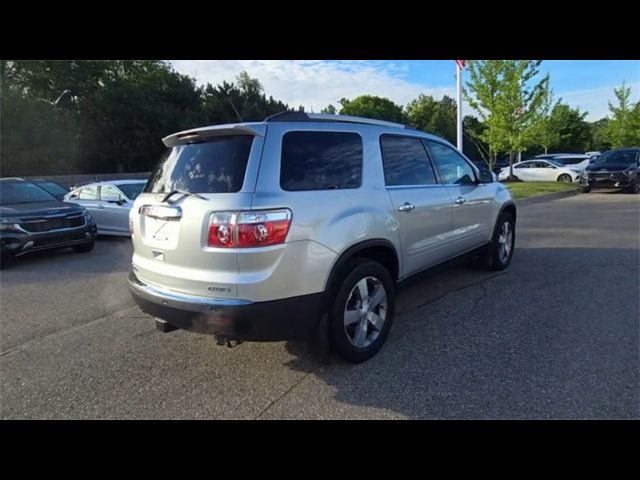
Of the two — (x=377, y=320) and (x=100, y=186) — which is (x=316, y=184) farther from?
(x=100, y=186)

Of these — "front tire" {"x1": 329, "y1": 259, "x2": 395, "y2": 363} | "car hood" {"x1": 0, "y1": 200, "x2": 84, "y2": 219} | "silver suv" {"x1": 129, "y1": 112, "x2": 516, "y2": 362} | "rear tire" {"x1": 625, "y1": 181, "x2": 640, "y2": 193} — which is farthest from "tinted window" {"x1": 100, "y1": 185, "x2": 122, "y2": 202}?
"rear tire" {"x1": 625, "y1": 181, "x2": 640, "y2": 193}

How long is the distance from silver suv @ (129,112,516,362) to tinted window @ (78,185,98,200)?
7394 mm

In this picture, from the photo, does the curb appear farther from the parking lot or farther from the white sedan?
the parking lot

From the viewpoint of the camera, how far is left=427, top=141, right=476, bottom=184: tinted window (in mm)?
4510

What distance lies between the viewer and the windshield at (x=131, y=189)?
9378 millimetres

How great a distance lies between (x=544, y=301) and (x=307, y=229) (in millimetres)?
3191

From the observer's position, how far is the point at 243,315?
2.65 metres

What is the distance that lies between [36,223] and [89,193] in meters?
2.91

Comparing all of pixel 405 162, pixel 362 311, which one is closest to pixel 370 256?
pixel 362 311

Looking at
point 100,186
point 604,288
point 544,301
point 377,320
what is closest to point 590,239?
point 604,288

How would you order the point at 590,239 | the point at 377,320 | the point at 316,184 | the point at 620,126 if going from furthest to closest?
the point at 620,126, the point at 590,239, the point at 377,320, the point at 316,184

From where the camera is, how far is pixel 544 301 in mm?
4523

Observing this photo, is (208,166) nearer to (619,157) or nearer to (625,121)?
(619,157)

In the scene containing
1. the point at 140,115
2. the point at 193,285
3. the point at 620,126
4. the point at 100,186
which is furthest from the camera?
the point at 620,126
